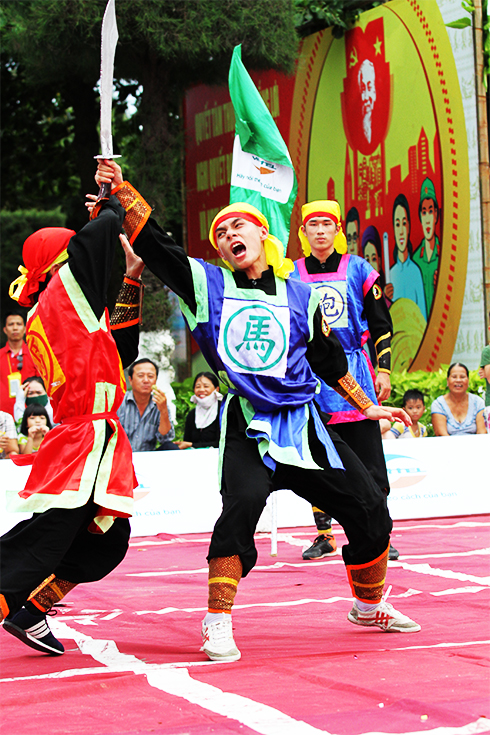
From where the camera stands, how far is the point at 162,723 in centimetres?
261

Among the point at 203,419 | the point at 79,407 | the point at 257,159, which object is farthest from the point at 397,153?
the point at 79,407

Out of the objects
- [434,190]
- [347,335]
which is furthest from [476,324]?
[347,335]

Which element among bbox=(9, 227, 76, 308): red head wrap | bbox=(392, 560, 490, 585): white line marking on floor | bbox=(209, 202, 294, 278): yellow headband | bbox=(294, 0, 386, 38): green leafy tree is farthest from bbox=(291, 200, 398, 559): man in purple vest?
bbox=(294, 0, 386, 38): green leafy tree

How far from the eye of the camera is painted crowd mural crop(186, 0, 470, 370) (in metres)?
12.2

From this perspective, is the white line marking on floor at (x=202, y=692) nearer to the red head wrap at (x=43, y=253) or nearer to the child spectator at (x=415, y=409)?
the red head wrap at (x=43, y=253)

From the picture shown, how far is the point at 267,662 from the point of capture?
3.31 meters

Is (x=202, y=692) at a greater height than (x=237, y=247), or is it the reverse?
(x=237, y=247)

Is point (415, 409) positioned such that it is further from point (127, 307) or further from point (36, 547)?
point (36, 547)

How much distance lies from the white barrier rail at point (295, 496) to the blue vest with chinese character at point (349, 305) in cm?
273

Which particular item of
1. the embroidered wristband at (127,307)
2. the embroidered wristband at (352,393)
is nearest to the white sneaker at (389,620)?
the embroidered wristband at (352,393)

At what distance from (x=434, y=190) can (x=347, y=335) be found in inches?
304

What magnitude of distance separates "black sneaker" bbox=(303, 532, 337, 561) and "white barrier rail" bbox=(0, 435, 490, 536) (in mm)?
1718

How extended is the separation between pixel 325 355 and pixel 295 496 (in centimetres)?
413

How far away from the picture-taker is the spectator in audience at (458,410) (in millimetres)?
9141
